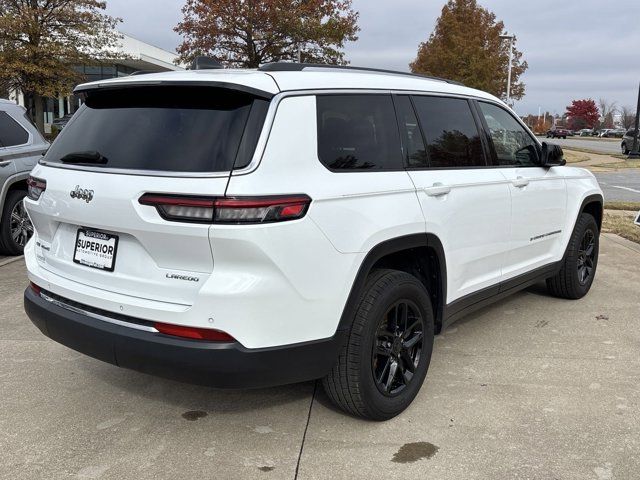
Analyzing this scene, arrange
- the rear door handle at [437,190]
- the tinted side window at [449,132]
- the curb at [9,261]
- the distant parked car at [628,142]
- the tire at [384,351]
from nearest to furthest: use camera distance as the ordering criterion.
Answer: the tire at [384,351]
the rear door handle at [437,190]
the tinted side window at [449,132]
the curb at [9,261]
the distant parked car at [628,142]

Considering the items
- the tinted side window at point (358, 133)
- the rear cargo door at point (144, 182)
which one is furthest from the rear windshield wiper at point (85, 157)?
the tinted side window at point (358, 133)

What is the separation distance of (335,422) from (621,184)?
53.3 ft

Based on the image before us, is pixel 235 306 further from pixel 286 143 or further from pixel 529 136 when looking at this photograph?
pixel 529 136

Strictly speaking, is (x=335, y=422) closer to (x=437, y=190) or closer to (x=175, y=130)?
(x=437, y=190)

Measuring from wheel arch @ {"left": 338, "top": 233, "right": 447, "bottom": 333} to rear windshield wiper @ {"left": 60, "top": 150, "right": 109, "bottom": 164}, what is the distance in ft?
4.37

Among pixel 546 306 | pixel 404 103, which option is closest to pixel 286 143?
pixel 404 103

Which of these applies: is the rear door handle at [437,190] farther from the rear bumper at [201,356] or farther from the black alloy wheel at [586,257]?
the black alloy wheel at [586,257]

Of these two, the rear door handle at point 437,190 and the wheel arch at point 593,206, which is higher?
the rear door handle at point 437,190

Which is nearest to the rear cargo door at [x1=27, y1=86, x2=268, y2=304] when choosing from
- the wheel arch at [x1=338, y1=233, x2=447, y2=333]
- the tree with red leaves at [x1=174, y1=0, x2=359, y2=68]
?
the wheel arch at [x1=338, y1=233, x2=447, y2=333]

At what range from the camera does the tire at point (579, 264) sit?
5.26 m

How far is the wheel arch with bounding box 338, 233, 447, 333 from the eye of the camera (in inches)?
114

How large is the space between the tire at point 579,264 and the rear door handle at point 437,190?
2.25 metres

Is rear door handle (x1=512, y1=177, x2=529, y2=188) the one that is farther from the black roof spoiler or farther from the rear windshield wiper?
the rear windshield wiper

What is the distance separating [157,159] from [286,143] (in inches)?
22.8
